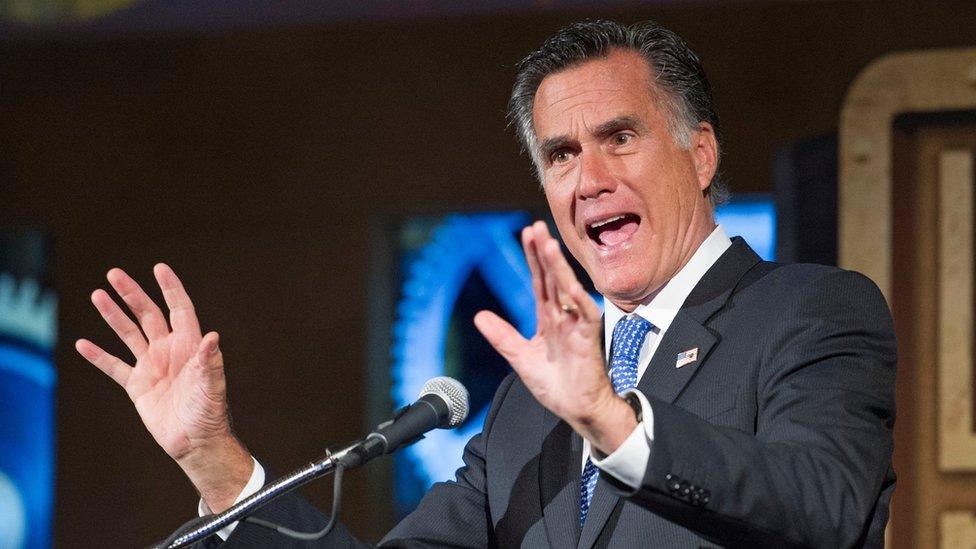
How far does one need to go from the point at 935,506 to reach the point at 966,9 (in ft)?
5.19

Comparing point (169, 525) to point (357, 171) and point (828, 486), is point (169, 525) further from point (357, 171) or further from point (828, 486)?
point (828, 486)

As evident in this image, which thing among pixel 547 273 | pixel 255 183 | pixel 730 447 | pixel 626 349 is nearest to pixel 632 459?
pixel 730 447

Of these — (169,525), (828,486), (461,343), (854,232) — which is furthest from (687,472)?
(169,525)

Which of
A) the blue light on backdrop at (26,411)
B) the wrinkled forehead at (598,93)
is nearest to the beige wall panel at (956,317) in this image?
the wrinkled forehead at (598,93)

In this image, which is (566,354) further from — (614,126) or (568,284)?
(614,126)

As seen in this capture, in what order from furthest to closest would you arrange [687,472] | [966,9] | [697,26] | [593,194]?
[697,26], [966,9], [593,194], [687,472]

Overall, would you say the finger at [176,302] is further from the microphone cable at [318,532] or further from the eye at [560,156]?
the eye at [560,156]

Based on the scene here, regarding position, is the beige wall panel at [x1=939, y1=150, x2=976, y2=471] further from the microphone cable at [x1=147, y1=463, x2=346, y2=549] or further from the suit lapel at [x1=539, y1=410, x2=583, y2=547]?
the microphone cable at [x1=147, y1=463, x2=346, y2=549]

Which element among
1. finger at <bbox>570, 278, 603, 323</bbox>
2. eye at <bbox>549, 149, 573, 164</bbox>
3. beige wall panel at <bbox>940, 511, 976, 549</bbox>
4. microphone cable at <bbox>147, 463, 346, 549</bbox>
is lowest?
beige wall panel at <bbox>940, 511, 976, 549</bbox>

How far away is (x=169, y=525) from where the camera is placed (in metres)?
4.41

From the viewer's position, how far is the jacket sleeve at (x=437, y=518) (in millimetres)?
1694

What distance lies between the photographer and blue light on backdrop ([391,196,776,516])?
163 inches

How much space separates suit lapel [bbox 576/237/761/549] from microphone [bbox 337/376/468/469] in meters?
0.22

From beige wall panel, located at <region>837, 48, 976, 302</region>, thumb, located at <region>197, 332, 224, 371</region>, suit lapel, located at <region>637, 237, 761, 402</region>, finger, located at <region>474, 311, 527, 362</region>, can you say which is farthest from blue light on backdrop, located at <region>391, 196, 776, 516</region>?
finger, located at <region>474, 311, 527, 362</region>
